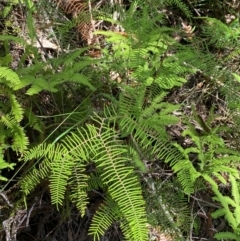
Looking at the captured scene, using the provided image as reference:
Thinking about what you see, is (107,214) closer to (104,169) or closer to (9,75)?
(104,169)

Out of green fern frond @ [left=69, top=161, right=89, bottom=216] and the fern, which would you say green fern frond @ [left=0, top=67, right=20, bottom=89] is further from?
green fern frond @ [left=69, top=161, right=89, bottom=216]

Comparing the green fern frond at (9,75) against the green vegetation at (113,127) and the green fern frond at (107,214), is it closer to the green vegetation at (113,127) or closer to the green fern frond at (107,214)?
the green vegetation at (113,127)

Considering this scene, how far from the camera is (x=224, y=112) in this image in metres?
2.91

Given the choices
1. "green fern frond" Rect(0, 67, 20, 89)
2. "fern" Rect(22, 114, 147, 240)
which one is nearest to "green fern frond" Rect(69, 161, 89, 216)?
"fern" Rect(22, 114, 147, 240)

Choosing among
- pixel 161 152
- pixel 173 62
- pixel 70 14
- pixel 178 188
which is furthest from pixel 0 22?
pixel 178 188

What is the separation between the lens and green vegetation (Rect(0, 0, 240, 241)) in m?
2.11

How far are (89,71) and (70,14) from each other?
2.09 feet

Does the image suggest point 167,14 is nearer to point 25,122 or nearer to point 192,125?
point 192,125

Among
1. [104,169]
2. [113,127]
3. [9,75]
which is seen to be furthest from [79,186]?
[9,75]

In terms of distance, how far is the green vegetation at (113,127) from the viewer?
2.11 meters

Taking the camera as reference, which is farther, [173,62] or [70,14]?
[70,14]

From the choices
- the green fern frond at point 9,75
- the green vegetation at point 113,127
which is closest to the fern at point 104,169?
the green vegetation at point 113,127

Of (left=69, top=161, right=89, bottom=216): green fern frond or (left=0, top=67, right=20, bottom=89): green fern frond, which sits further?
(left=69, top=161, right=89, bottom=216): green fern frond

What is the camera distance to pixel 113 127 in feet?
7.04
